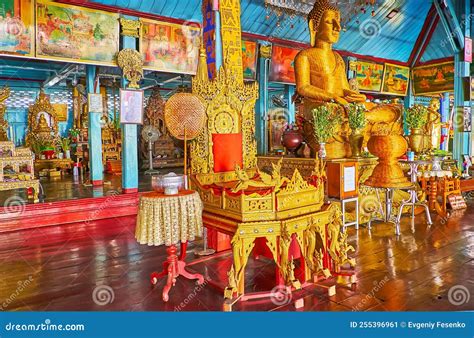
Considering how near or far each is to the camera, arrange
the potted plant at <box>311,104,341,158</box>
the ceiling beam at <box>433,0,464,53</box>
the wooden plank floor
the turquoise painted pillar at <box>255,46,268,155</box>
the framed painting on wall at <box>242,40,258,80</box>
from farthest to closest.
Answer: the ceiling beam at <box>433,0,464,53</box>
the turquoise painted pillar at <box>255,46,268,155</box>
the framed painting on wall at <box>242,40,258,80</box>
the potted plant at <box>311,104,341,158</box>
the wooden plank floor

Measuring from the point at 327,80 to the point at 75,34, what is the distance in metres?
4.00

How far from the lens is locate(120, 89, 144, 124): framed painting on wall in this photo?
21.5ft

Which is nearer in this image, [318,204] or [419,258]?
[318,204]

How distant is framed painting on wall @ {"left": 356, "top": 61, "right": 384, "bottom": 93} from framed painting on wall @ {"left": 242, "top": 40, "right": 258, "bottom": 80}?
370 cm

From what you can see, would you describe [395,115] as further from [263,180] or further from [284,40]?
[284,40]

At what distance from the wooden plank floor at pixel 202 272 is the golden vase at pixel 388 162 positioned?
1.89 feet

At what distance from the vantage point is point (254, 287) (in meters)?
2.87

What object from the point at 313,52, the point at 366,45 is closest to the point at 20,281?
the point at 313,52

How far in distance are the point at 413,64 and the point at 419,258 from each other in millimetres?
10291

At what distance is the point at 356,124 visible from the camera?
508 cm

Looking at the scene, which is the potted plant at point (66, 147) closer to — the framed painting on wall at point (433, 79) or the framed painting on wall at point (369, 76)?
the framed painting on wall at point (369, 76)

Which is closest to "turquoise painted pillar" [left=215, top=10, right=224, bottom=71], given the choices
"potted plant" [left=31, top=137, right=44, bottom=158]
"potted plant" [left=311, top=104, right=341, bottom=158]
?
"potted plant" [left=311, top=104, right=341, bottom=158]

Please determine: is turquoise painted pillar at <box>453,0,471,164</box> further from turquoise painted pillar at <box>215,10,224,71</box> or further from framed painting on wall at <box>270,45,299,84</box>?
turquoise painted pillar at <box>215,10,224,71</box>

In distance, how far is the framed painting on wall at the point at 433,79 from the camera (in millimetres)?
10914
